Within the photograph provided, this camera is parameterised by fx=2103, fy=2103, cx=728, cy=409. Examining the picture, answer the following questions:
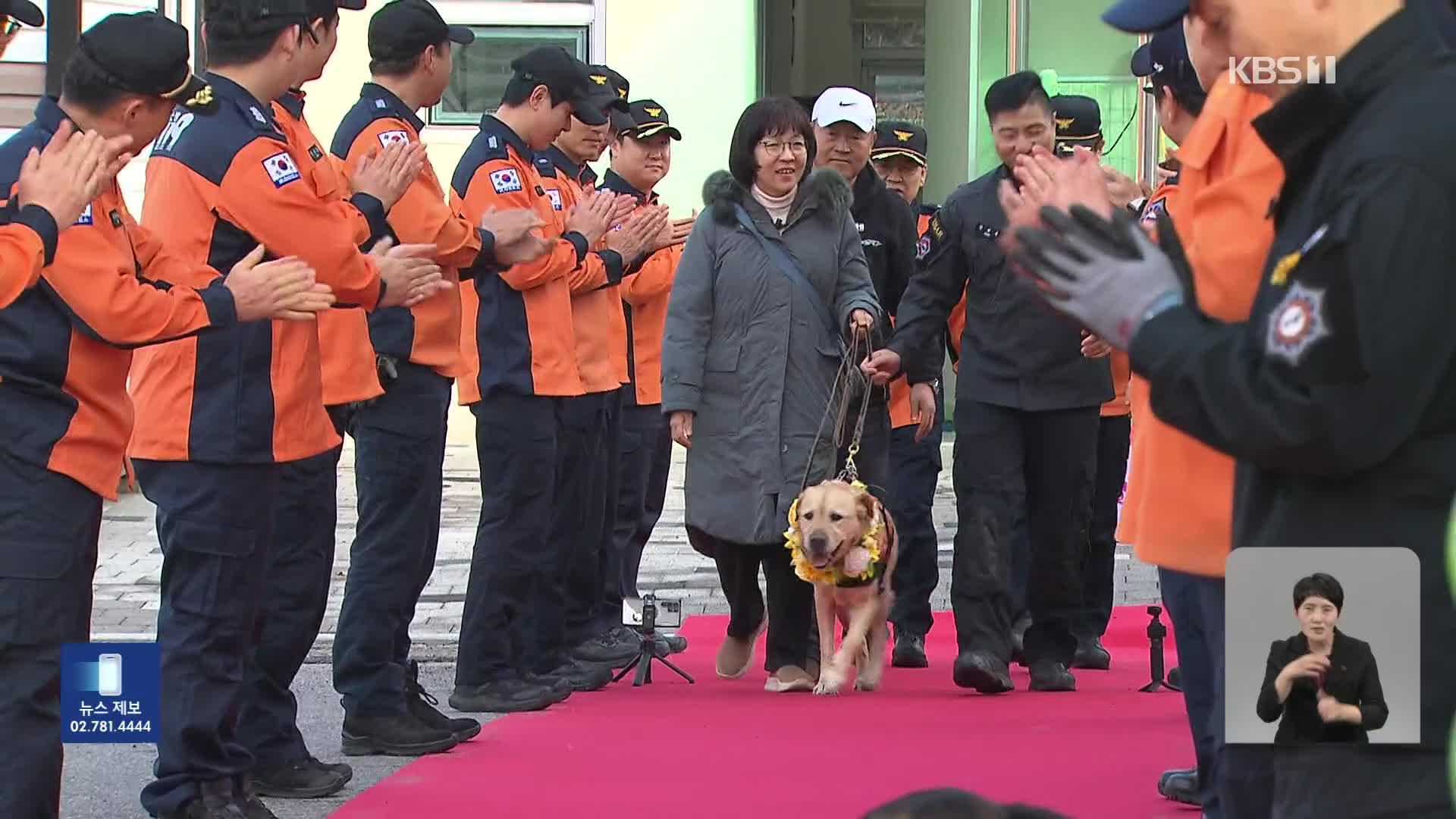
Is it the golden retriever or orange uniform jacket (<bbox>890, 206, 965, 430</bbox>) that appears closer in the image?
the golden retriever

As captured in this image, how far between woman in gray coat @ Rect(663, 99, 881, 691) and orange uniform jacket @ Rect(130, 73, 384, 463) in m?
2.65

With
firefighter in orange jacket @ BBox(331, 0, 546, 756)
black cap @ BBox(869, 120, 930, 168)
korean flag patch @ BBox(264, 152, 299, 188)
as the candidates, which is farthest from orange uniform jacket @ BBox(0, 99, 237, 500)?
black cap @ BBox(869, 120, 930, 168)

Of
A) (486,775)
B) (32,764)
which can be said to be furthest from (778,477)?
(32,764)

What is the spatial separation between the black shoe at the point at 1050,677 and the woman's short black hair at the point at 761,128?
80.4 inches

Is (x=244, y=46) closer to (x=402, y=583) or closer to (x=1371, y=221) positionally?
(x=402, y=583)

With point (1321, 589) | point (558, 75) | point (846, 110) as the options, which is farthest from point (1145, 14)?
point (846, 110)

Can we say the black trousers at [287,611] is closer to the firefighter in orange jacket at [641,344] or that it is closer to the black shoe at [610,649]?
the black shoe at [610,649]

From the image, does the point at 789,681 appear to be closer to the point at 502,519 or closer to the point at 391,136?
the point at 502,519

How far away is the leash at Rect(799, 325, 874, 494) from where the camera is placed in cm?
760

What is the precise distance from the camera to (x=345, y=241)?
17.2ft

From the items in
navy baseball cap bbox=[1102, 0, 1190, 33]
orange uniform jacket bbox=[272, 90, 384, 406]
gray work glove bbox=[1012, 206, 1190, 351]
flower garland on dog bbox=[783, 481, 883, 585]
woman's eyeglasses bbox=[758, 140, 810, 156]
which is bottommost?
flower garland on dog bbox=[783, 481, 883, 585]

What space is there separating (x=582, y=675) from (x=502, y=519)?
0.87 meters

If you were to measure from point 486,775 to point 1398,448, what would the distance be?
156 inches

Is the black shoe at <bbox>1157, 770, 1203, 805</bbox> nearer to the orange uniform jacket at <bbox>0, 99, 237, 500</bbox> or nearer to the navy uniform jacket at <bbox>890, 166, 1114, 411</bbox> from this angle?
the navy uniform jacket at <bbox>890, 166, 1114, 411</bbox>
